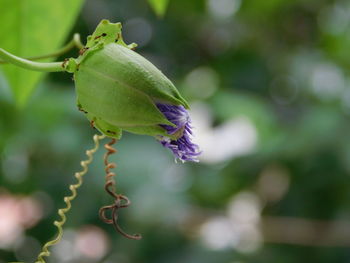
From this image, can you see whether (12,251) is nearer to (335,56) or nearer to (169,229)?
(169,229)

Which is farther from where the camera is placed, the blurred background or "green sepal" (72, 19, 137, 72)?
the blurred background

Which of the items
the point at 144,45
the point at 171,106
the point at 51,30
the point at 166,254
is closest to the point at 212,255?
the point at 166,254

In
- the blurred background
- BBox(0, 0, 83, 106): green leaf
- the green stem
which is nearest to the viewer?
the green stem

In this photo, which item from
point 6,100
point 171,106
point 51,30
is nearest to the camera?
point 171,106

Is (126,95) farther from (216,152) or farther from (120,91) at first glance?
(216,152)

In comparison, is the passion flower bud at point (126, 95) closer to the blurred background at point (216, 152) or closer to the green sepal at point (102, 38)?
the green sepal at point (102, 38)

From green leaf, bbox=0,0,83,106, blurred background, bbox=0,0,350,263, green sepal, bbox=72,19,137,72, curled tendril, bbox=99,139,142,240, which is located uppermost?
blurred background, bbox=0,0,350,263

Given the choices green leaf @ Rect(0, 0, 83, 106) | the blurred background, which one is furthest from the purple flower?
the blurred background

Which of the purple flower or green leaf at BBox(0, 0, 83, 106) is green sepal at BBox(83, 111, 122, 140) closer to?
the purple flower

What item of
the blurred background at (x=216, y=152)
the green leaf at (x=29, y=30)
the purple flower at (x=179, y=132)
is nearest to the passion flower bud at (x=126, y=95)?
the purple flower at (x=179, y=132)
